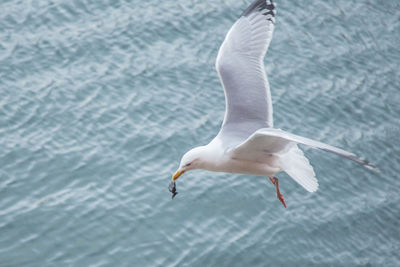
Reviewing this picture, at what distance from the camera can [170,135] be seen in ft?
42.2

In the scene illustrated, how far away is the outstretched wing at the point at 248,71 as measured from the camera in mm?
9078

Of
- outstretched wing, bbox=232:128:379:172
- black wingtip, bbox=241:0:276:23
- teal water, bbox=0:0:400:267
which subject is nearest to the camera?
outstretched wing, bbox=232:128:379:172

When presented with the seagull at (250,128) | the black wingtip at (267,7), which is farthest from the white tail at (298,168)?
the black wingtip at (267,7)

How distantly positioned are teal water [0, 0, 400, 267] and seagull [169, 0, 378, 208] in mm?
2491

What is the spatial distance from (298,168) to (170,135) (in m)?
4.91

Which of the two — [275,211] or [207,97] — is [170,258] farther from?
[207,97]

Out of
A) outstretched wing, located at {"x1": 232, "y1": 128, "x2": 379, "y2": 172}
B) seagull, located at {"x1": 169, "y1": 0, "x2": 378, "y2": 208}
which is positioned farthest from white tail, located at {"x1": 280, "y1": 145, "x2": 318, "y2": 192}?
outstretched wing, located at {"x1": 232, "y1": 128, "x2": 379, "y2": 172}

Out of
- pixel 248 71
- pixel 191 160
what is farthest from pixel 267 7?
pixel 191 160

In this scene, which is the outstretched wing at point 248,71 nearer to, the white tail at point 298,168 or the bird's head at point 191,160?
the white tail at point 298,168

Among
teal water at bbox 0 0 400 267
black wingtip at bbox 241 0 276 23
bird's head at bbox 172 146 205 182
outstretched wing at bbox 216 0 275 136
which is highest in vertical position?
black wingtip at bbox 241 0 276 23

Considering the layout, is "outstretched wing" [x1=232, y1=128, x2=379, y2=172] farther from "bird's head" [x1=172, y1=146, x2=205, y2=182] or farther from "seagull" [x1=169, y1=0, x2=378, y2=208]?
"bird's head" [x1=172, y1=146, x2=205, y2=182]

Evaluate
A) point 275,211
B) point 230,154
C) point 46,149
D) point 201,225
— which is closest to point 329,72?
point 275,211

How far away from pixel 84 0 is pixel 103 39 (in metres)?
1.61

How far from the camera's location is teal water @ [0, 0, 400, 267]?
36.7 ft
